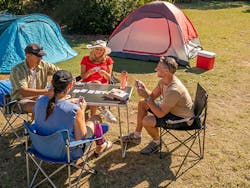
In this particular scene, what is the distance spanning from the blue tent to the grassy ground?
1.71 feet

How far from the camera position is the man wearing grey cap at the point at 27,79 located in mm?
4219

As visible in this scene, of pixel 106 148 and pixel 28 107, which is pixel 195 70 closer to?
pixel 106 148

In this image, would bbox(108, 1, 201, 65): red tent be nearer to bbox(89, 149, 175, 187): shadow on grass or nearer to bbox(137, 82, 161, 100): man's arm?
bbox(137, 82, 161, 100): man's arm

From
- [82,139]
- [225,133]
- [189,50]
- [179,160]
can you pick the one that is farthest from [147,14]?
[82,139]

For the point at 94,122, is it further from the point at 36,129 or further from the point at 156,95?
the point at 156,95

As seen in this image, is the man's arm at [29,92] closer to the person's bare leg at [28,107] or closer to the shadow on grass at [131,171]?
the person's bare leg at [28,107]

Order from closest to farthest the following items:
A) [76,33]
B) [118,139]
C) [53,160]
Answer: [53,160] < [118,139] < [76,33]

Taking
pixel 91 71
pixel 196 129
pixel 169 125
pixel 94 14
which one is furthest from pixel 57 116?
pixel 94 14

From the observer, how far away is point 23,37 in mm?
7426

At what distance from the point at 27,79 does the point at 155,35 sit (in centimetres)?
450

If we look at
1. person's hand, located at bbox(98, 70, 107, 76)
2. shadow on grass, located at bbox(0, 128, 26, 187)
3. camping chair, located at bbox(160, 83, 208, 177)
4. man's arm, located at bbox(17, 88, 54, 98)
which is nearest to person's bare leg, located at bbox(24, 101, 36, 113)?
man's arm, located at bbox(17, 88, 54, 98)

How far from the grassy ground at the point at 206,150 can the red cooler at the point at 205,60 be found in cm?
14

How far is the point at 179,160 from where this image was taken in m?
4.21

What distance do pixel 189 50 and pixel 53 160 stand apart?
17.8 feet
